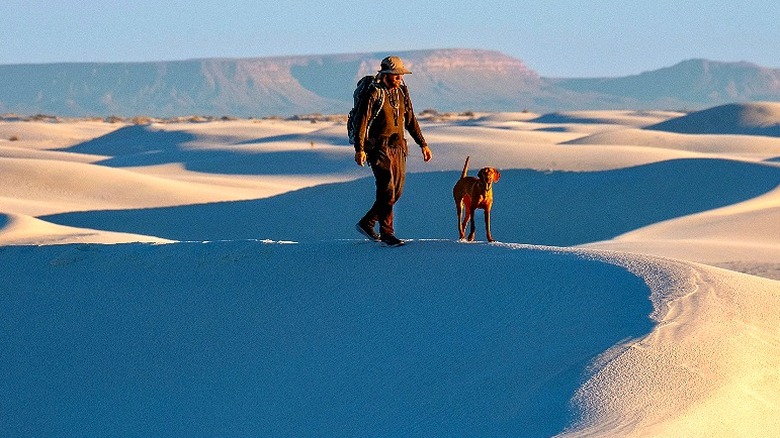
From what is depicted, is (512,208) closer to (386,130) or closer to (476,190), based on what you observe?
(476,190)

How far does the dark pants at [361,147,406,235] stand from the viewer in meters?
8.41

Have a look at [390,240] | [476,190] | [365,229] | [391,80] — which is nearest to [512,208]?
[390,240]

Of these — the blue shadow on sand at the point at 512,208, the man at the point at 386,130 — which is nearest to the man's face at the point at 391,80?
the man at the point at 386,130

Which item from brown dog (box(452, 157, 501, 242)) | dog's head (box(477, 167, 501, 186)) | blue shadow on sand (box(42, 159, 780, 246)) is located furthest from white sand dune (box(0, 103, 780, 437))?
blue shadow on sand (box(42, 159, 780, 246))

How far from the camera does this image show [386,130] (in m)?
8.37

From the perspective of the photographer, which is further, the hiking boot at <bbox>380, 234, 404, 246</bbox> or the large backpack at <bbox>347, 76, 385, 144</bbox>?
the hiking boot at <bbox>380, 234, 404, 246</bbox>

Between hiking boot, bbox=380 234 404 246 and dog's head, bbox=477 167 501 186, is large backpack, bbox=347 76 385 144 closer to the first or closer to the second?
dog's head, bbox=477 167 501 186

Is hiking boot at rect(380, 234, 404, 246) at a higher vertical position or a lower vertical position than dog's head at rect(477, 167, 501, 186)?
lower

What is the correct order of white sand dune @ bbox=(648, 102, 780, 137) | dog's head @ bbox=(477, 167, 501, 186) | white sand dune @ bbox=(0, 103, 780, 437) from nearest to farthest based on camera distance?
white sand dune @ bbox=(0, 103, 780, 437), dog's head @ bbox=(477, 167, 501, 186), white sand dune @ bbox=(648, 102, 780, 137)

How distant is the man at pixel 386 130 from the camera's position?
27.2ft

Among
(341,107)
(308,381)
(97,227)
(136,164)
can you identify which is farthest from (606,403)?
(341,107)

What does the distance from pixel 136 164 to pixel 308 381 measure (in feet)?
95.8

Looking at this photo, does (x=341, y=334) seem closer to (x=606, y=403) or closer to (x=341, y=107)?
(x=606, y=403)

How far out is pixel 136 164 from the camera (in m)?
35.9
